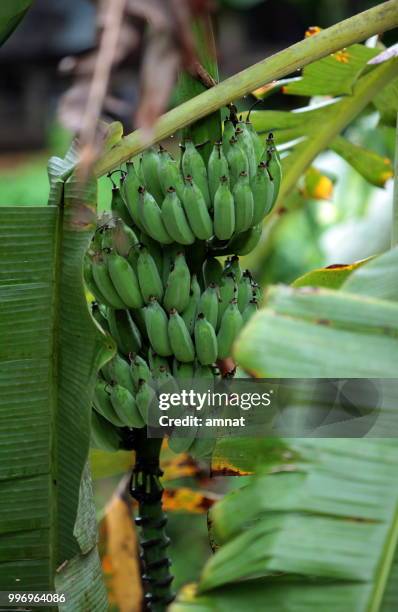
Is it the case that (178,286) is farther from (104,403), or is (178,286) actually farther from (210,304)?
(104,403)

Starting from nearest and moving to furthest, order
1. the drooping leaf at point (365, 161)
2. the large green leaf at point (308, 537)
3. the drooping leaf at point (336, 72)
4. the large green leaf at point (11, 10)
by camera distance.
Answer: the large green leaf at point (308, 537)
the large green leaf at point (11, 10)
the drooping leaf at point (336, 72)
the drooping leaf at point (365, 161)

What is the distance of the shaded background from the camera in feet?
8.43

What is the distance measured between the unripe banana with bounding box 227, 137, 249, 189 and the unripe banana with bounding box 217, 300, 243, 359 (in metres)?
0.14

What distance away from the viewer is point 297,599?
59 centimetres

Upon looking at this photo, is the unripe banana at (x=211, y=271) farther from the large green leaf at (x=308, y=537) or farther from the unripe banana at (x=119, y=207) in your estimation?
the large green leaf at (x=308, y=537)

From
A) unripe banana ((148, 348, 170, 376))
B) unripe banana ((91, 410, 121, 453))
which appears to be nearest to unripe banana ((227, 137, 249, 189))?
unripe banana ((148, 348, 170, 376))

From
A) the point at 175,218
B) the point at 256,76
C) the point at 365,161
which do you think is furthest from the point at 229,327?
the point at 365,161

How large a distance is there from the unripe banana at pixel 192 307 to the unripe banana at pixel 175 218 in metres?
0.06

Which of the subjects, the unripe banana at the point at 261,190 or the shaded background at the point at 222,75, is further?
the shaded background at the point at 222,75

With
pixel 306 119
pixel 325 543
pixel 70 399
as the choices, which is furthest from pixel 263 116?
pixel 325 543

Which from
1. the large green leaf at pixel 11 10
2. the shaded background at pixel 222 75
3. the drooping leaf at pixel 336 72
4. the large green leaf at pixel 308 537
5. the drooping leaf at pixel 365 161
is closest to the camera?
the large green leaf at pixel 308 537

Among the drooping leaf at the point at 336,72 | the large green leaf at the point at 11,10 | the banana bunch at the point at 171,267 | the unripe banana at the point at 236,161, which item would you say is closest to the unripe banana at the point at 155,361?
the banana bunch at the point at 171,267

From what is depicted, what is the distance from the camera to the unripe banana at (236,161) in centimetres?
85

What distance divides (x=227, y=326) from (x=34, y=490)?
0.28 meters
